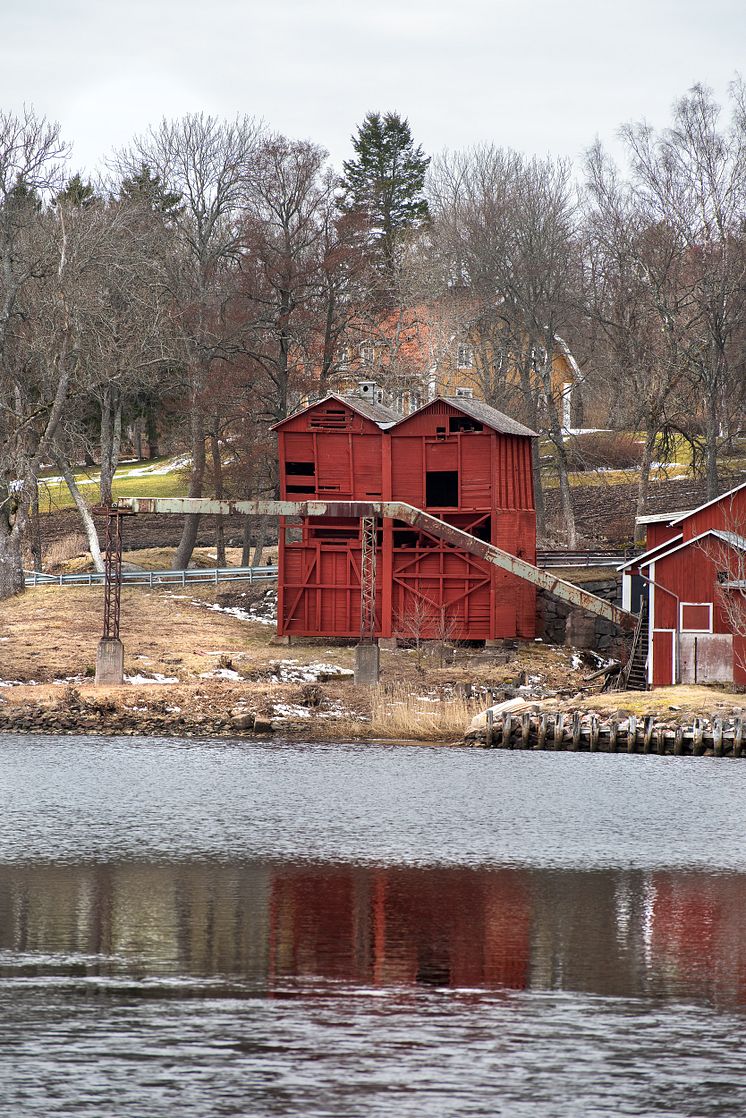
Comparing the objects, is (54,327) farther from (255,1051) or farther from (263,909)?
(255,1051)

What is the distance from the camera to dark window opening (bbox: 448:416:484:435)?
48.8 m

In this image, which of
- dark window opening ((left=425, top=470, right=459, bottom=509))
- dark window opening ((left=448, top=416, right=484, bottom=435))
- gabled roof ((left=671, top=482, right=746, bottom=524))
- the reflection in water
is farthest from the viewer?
dark window opening ((left=425, top=470, right=459, bottom=509))

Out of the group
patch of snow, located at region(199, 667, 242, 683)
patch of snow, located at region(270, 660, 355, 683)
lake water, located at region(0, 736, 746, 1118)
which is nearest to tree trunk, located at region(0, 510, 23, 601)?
patch of snow, located at region(199, 667, 242, 683)

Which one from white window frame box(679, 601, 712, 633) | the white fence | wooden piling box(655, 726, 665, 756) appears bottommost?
wooden piling box(655, 726, 665, 756)

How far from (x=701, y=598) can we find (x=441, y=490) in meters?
12.2

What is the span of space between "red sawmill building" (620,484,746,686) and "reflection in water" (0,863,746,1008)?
59.3 feet

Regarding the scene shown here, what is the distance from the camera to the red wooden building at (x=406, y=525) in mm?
48250

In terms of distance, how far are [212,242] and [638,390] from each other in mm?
20416

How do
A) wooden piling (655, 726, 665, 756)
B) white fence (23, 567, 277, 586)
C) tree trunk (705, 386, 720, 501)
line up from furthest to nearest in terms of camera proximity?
white fence (23, 567, 277, 586), tree trunk (705, 386, 720, 501), wooden piling (655, 726, 665, 756)

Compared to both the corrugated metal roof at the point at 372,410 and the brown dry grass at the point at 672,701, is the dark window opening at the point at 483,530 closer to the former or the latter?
the corrugated metal roof at the point at 372,410

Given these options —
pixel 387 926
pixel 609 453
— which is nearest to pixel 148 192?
pixel 609 453

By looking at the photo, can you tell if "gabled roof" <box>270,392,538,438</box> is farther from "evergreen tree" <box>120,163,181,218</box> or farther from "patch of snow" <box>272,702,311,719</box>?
"evergreen tree" <box>120,163,181,218</box>

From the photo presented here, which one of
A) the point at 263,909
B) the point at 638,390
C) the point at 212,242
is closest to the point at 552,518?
the point at 638,390

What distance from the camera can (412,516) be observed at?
45.4 m
